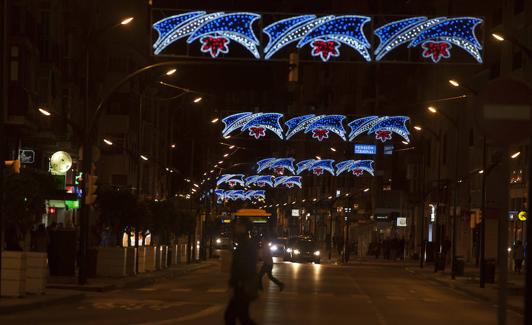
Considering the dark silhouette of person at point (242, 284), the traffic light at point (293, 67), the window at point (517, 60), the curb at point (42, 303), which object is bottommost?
the curb at point (42, 303)

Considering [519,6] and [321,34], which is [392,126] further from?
[321,34]

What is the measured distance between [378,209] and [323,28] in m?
69.5

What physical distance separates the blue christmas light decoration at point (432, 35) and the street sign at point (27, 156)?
20576 mm

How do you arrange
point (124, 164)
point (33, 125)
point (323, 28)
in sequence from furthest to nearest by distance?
point (124, 164)
point (33, 125)
point (323, 28)

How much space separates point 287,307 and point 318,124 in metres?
38.3

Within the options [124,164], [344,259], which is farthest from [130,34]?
[344,259]

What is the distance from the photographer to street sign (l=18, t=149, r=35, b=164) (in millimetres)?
50906

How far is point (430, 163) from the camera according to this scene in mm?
90188

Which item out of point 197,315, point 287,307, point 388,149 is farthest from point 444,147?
point 197,315

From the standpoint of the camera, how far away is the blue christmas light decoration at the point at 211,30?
36.2 meters

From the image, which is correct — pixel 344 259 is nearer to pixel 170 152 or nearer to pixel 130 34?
pixel 130 34

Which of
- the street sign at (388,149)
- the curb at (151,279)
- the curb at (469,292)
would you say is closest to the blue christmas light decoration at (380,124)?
the curb at (469,292)

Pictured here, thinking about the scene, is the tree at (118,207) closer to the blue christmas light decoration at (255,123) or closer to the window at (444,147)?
the blue christmas light decoration at (255,123)

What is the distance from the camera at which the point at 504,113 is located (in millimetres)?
11039
